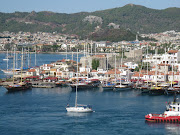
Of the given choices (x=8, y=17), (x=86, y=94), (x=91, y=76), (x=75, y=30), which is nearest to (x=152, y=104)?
(x=86, y=94)

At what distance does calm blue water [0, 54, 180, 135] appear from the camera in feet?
76.3

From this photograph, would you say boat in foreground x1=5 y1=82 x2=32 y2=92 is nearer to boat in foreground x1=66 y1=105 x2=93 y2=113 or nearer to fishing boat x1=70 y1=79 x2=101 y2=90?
fishing boat x1=70 y1=79 x2=101 y2=90

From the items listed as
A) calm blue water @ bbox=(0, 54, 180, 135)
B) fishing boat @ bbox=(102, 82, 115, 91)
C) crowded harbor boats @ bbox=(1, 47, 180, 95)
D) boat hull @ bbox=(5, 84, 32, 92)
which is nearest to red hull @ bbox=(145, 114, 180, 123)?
calm blue water @ bbox=(0, 54, 180, 135)

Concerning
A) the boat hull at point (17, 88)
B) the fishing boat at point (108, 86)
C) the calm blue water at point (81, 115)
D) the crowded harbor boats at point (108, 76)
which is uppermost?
the crowded harbor boats at point (108, 76)

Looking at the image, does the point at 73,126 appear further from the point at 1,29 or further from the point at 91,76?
the point at 1,29

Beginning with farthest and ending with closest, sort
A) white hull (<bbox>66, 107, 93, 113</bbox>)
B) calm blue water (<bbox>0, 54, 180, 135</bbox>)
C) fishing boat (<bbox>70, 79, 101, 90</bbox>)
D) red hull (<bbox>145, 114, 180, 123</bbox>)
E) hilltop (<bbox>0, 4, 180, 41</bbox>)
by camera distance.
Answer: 1. hilltop (<bbox>0, 4, 180, 41</bbox>)
2. fishing boat (<bbox>70, 79, 101, 90</bbox>)
3. white hull (<bbox>66, 107, 93, 113</bbox>)
4. red hull (<bbox>145, 114, 180, 123</bbox>)
5. calm blue water (<bbox>0, 54, 180, 135</bbox>)

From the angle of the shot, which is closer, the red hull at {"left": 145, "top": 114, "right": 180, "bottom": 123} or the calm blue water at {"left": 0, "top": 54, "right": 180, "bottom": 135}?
the calm blue water at {"left": 0, "top": 54, "right": 180, "bottom": 135}

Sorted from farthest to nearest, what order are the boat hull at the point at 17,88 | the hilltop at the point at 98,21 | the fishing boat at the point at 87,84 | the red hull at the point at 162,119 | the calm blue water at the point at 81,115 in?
1. the hilltop at the point at 98,21
2. the fishing boat at the point at 87,84
3. the boat hull at the point at 17,88
4. the red hull at the point at 162,119
5. the calm blue water at the point at 81,115

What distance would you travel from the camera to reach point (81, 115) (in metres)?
26.1

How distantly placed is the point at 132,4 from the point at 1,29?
51.7 meters

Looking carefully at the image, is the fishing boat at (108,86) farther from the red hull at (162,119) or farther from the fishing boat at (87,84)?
the red hull at (162,119)

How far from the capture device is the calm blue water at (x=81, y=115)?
76.3 ft

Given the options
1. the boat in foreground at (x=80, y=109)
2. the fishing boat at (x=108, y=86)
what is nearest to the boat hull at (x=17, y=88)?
the fishing boat at (x=108, y=86)

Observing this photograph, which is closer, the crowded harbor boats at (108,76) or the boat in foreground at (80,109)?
the boat in foreground at (80,109)
